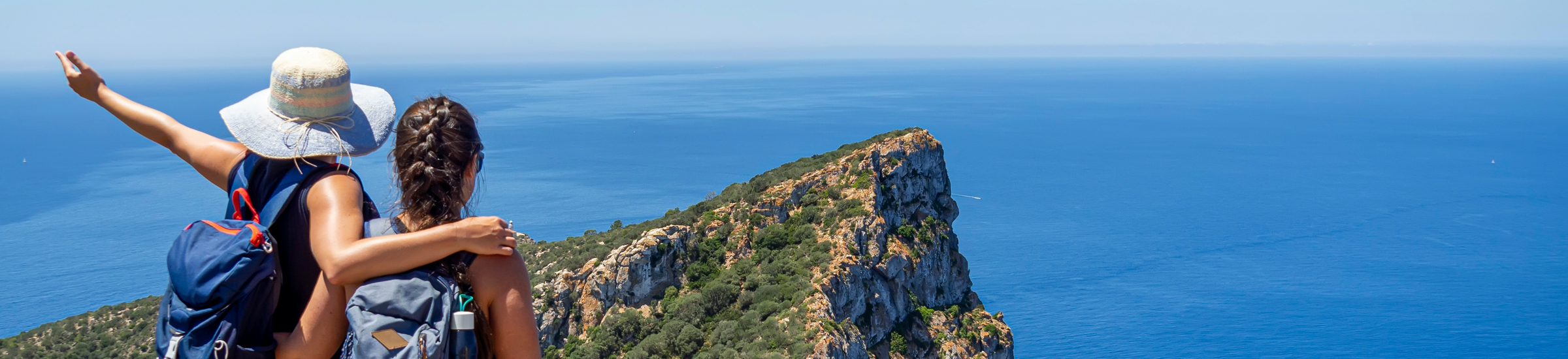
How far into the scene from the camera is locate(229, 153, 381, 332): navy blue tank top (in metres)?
2.35

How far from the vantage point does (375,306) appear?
7.22 feet

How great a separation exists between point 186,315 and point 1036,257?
62.8 meters

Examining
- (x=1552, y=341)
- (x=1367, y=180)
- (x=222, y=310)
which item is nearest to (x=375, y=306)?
(x=222, y=310)

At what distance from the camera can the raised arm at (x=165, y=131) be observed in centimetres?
271

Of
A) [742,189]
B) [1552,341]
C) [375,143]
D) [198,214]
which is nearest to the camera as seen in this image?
[375,143]

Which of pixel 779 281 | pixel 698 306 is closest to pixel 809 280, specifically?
pixel 779 281

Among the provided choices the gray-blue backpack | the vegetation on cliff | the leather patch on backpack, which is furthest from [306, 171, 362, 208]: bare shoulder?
the vegetation on cliff

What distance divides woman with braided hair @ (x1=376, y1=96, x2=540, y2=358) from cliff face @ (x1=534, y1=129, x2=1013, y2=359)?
551 inches

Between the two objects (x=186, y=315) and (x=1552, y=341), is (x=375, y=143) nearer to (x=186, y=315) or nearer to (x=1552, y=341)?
(x=186, y=315)

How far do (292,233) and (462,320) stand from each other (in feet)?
1.88

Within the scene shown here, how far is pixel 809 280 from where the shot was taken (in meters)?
19.3

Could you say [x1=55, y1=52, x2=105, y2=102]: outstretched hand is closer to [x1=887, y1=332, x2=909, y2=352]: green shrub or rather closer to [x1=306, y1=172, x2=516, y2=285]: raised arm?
[x1=306, y1=172, x2=516, y2=285]: raised arm

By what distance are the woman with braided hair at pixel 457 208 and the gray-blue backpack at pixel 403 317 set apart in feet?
0.30

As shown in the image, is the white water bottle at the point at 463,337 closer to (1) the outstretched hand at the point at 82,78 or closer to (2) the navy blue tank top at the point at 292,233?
(2) the navy blue tank top at the point at 292,233
